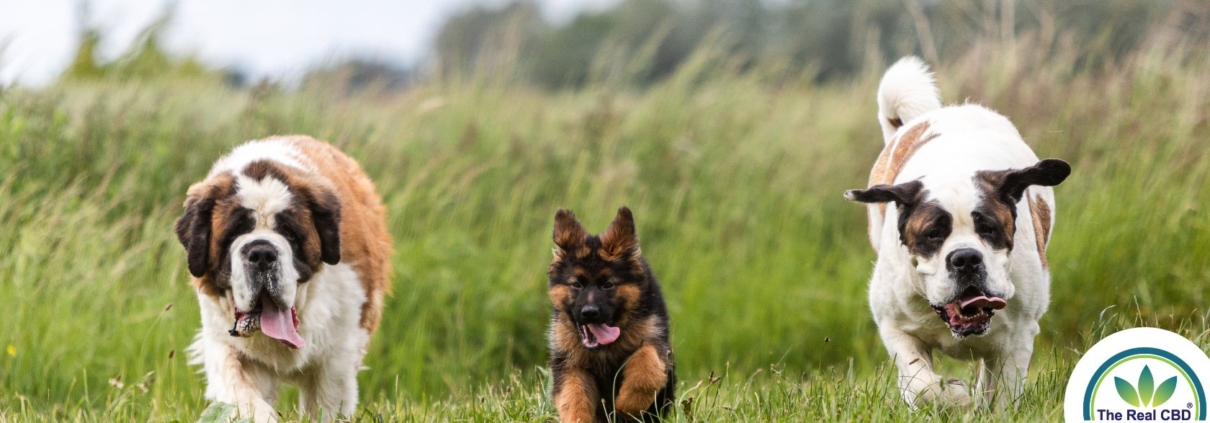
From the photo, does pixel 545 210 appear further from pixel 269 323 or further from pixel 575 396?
pixel 575 396

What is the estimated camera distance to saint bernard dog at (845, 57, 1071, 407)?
4.81 meters

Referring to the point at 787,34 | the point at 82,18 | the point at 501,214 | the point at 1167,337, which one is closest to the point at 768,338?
the point at 501,214

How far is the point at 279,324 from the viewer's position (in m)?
5.20

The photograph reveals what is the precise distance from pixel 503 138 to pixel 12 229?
4471 millimetres

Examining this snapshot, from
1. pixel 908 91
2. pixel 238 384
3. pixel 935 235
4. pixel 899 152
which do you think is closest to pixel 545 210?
pixel 908 91

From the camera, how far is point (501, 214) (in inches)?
396

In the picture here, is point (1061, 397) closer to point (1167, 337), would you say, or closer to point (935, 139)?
point (1167, 337)

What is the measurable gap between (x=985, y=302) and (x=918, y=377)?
1.63 feet

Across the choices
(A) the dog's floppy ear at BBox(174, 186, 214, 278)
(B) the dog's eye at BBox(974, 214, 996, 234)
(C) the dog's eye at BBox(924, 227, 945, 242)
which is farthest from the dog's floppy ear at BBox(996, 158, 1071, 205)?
(A) the dog's floppy ear at BBox(174, 186, 214, 278)

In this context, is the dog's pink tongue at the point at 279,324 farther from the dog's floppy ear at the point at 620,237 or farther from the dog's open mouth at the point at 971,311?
the dog's open mouth at the point at 971,311

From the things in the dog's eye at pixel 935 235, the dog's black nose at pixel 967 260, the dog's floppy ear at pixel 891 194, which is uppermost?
the dog's floppy ear at pixel 891 194

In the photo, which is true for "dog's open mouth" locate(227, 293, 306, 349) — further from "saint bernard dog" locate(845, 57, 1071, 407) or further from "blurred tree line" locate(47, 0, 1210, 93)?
"blurred tree line" locate(47, 0, 1210, 93)

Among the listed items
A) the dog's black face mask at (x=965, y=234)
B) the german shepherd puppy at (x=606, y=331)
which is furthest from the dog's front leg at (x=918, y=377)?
the german shepherd puppy at (x=606, y=331)

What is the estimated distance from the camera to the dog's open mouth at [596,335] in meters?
4.48
